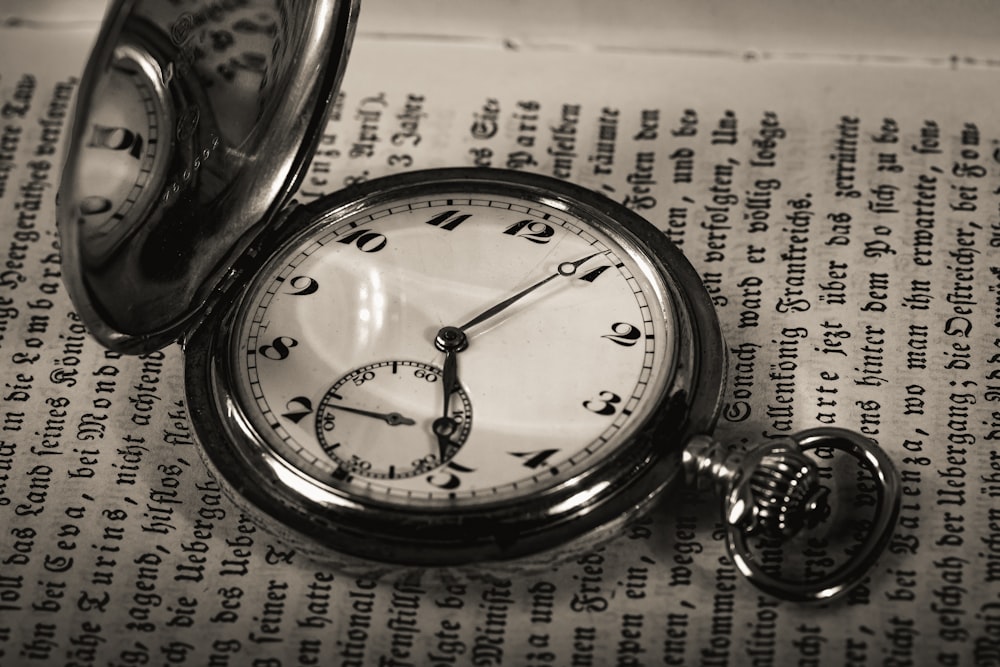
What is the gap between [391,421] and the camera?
133 centimetres

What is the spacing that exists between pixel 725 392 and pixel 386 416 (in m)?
0.38

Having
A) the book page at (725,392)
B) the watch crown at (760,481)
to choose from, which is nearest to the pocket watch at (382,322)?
the watch crown at (760,481)

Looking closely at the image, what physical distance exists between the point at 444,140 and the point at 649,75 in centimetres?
33

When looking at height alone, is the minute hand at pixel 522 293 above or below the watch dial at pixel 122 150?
below

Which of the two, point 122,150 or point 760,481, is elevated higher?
point 122,150

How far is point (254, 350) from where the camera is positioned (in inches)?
55.2

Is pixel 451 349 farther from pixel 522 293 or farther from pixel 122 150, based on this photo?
pixel 122 150

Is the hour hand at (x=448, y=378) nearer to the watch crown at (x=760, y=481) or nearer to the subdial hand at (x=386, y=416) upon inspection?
the subdial hand at (x=386, y=416)

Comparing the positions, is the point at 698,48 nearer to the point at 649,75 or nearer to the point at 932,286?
the point at 649,75

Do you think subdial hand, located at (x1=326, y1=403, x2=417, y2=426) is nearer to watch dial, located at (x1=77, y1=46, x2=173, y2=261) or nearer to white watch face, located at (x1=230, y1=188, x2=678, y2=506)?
white watch face, located at (x1=230, y1=188, x2=678, y2=506)

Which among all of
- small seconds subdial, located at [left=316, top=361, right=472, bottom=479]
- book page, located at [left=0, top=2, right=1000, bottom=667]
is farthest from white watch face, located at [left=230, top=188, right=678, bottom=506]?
book page, located at [left=0, top=2, right=1000, bottom=667]

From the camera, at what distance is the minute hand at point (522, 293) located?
1.41 metres

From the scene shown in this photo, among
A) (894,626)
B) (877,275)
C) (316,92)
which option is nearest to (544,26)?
(316,92)

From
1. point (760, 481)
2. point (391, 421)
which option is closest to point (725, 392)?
point (760, 481)
